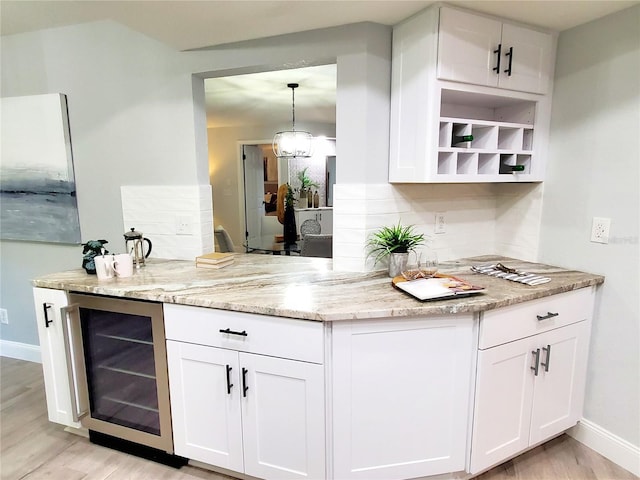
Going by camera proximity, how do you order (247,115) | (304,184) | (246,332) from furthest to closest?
(304,184) < (247,115) < (246,332)

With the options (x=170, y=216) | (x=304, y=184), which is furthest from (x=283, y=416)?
(x=304, y=184)

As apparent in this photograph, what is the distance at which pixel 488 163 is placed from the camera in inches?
76.5

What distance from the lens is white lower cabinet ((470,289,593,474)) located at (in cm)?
158

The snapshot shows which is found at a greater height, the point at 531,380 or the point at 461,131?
the point at 461,131

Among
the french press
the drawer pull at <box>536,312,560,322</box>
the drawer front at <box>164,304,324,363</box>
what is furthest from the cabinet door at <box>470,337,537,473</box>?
the french press

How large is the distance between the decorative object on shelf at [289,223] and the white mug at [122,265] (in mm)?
4293

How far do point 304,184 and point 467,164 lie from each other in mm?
4894

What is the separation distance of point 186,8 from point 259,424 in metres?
1.88

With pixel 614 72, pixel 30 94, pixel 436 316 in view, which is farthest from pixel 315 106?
pixel 436 316

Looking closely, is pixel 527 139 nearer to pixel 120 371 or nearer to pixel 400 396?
pixel 400 396

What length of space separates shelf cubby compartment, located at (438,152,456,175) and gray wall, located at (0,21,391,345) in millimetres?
288

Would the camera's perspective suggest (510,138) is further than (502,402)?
Yes

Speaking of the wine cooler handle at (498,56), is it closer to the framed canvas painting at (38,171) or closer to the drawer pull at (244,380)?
the drawer pull at (244,380)

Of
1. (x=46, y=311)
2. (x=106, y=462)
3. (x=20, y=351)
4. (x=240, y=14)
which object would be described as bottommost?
(x=106, y=462)
